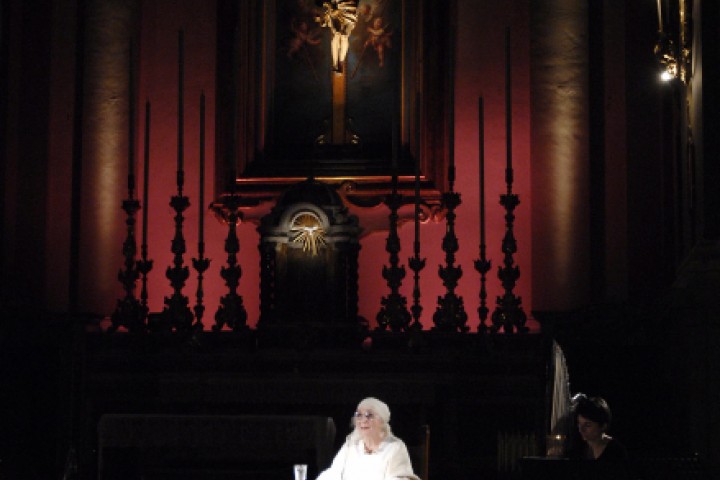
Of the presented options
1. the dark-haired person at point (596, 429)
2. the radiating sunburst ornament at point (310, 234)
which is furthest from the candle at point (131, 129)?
the dark-haired person at point (596, 429)

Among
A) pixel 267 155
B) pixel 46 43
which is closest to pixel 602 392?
pixel 267 155

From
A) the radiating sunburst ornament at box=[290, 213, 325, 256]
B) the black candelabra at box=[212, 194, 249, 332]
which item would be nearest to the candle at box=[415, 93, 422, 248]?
the radiating sunburst ornament at box=[290, 213, 325, 256]

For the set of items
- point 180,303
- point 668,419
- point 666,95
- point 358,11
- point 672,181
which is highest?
point 358,11

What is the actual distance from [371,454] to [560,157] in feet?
11.8

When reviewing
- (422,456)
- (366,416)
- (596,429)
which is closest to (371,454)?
(366,416)

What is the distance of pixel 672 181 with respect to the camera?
9.09m

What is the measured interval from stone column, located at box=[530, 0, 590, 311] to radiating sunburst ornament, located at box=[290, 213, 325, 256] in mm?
1699

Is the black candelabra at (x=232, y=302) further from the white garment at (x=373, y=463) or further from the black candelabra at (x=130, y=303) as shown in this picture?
the white garment at (x=373, y=463)

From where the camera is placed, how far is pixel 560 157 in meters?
9.70

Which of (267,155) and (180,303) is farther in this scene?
(267,155)

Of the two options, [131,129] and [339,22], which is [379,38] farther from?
[131,129]

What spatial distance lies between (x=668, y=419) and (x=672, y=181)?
207 cm

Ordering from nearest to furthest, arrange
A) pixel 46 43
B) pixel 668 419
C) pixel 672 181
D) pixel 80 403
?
pixel 668 419 → pixel 80 403 → pixel 672 181 → pixel 46 43

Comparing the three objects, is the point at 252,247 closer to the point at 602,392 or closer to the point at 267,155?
the point at 267,155
